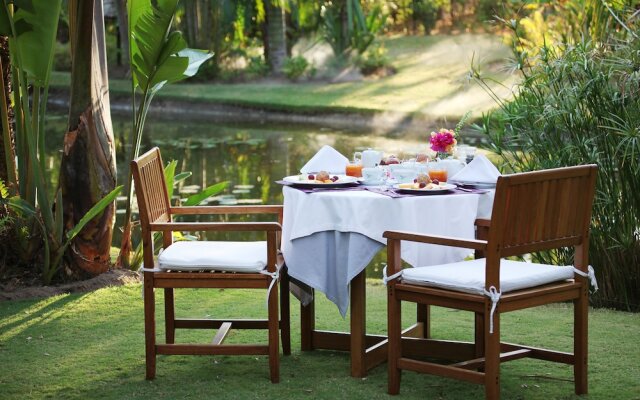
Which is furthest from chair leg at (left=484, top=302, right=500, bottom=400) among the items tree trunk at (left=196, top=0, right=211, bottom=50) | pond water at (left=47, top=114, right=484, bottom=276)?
tree trunk at (left=196, top=0, right=211, bottom=50)

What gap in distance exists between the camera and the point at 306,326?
472 centimetres

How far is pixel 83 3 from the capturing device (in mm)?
5766

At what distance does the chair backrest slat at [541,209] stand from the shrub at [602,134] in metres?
1.49

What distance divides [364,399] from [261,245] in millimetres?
824

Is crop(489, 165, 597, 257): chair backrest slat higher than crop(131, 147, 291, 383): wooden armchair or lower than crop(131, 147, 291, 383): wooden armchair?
higher

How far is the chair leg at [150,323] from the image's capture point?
416cm

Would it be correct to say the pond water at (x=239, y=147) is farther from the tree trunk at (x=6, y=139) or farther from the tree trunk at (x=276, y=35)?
the tree trunk at (x=276, y=35)

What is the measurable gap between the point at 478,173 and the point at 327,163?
29.3 inches

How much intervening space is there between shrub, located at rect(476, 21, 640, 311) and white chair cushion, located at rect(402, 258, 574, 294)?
165 centimetres

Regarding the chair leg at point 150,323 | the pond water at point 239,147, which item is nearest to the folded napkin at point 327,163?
the chair leg at point 150,323

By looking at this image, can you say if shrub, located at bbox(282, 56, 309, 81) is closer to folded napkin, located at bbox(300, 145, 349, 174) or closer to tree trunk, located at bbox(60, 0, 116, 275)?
tree trunk, located at bbox(60, 0, 116, 275)

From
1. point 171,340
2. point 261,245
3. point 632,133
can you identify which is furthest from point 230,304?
point 632,133

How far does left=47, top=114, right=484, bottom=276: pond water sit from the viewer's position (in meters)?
11.0

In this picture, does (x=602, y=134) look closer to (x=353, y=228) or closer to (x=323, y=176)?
(x=323, y=176)
